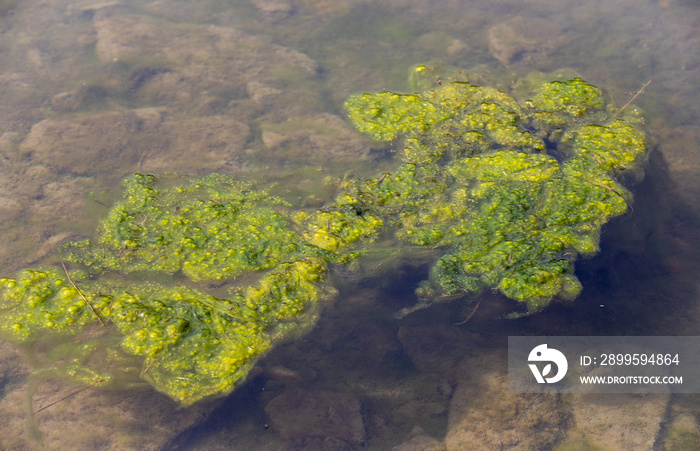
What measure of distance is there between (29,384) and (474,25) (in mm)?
5471

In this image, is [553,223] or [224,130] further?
[224,130]

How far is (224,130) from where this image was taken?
447 cm

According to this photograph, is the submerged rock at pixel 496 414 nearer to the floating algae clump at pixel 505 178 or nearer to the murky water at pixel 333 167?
the murky water at pixel 333 167

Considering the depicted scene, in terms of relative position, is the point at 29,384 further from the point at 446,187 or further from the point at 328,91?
the point at 328,91

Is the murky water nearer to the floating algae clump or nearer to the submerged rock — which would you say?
the submerged rock

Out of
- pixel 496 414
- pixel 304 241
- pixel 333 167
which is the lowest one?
pixel 496 414

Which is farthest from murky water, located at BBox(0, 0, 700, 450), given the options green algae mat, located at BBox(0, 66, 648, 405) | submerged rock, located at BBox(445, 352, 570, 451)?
green algae mat, located at BBox(0, 66, 648, 405)

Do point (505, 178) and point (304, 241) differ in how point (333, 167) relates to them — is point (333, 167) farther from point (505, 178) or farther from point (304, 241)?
point (505, 178)

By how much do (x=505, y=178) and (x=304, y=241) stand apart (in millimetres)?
1696

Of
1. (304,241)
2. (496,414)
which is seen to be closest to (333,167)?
(304,241)

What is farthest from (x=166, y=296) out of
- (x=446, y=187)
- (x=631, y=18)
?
(x=631, y=18)

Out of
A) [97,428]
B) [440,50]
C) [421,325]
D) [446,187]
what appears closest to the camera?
[97,428]

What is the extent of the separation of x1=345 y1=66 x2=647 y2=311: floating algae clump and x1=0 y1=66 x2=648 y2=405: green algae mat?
1cm

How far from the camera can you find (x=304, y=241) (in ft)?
11.6
